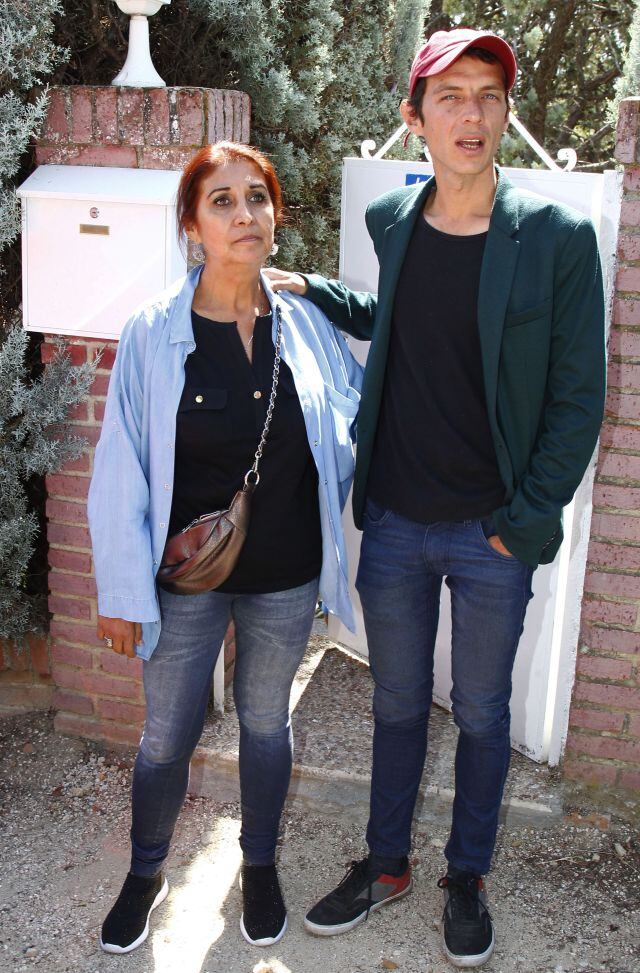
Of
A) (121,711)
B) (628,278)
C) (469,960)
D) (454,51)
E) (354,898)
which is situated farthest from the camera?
(121,711)

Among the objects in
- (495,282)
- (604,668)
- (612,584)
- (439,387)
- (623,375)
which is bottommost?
(604,668)

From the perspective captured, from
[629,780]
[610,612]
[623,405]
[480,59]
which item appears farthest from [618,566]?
[480,59]

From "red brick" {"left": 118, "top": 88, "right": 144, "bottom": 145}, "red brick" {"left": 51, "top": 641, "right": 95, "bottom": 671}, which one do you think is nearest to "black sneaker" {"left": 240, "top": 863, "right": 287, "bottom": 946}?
"red brick" {"left": 51, "top": 641, "right": 95, "bottom": 671}

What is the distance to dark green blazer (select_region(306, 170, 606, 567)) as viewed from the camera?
2.28 meters

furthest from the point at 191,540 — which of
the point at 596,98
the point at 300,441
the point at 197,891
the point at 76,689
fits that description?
the point at 596,98

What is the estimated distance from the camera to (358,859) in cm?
324

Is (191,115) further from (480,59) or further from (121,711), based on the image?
(121,711)

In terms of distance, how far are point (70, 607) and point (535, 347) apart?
2.05 meters

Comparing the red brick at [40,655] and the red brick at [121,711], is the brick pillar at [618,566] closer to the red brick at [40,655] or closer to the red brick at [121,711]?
the red brick at [121,711]

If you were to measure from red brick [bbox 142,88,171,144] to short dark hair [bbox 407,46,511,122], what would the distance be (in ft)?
3.26

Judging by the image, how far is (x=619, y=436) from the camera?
3.11m

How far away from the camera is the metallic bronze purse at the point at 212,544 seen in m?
2.39

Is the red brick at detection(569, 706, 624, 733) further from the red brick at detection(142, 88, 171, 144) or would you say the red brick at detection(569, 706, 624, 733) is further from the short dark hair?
the red brick at detection(142, 88, 171, 144)

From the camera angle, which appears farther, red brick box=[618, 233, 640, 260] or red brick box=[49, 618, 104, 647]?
red brick box=[49, 618, 104, 647]
